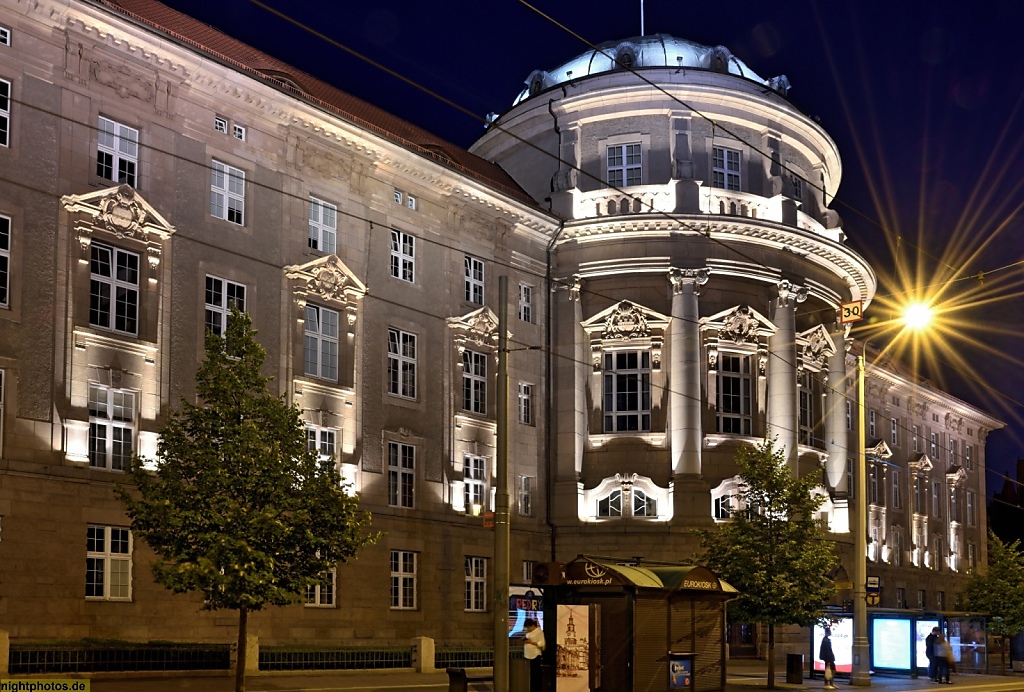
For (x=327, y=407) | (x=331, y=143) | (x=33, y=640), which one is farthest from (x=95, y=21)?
(x=33, y=640)

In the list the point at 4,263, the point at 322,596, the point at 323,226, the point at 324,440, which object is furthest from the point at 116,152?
the point at 322,596

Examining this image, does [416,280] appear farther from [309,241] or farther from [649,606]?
[649,606]

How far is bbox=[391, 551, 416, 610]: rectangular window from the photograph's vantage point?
44.4 m

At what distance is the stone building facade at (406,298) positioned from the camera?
3447 centimetres

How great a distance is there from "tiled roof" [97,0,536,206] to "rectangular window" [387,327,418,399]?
6.48 metres

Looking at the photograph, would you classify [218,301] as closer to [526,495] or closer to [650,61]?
[526,495]

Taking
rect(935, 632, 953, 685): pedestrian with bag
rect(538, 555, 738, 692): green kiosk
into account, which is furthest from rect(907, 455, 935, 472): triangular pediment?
rect(538, 555, 738, 692): green kiosk

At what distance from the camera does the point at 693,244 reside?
53656 mm

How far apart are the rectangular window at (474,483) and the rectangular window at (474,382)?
1.79 meters

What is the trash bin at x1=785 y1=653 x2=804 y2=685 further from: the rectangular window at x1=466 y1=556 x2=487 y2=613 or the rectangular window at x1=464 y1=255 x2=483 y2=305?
the rectangular window at x1=464 y1=255 x2=483 y2=305

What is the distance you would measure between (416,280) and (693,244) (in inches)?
496

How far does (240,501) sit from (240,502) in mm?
25

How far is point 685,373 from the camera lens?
172ft

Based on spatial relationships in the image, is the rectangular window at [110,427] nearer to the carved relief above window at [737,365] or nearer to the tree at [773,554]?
the tree at [773,554]
